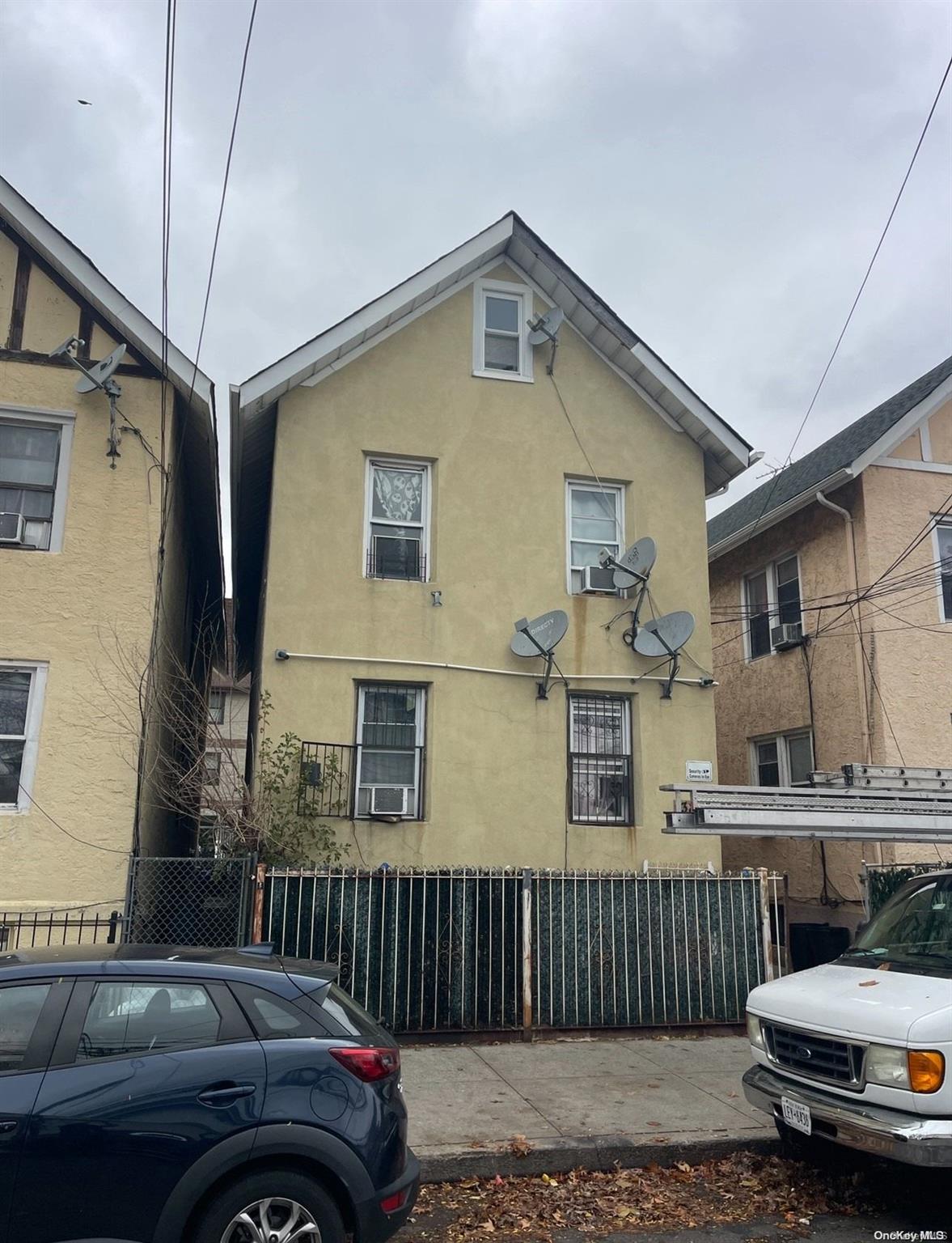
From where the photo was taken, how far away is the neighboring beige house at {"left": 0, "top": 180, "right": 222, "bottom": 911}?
32.1ft

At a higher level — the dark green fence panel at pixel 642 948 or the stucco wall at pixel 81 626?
the stucco wall at pixel 81 626

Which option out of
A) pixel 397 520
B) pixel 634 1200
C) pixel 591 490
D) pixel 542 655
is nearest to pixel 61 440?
pixel 397 520

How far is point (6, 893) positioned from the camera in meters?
9.46

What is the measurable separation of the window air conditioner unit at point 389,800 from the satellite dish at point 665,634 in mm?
3227

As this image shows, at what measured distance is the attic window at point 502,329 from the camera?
12781 mm

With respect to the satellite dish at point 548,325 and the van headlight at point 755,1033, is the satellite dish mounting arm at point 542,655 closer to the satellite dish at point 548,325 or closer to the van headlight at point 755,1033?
the satellite dish at point 548,325

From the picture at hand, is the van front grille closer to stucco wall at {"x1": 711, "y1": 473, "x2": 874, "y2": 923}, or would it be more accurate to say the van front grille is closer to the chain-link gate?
the chain-link gate

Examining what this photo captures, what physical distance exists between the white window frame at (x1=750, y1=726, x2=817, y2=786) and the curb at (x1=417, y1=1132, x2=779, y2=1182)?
8.81 meters

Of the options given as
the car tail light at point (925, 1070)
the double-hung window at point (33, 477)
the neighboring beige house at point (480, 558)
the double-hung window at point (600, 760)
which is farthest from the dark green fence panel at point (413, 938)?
the car tail light at point (925, 1070)

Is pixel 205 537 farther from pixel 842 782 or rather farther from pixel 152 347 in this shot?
pixel 842 782

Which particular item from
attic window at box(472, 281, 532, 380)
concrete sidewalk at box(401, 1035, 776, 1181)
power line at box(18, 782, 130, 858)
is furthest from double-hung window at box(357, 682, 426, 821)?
attic window at box(472, 281, 532, 380)

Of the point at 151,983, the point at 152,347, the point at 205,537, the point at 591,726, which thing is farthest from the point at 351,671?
the point at 151,983

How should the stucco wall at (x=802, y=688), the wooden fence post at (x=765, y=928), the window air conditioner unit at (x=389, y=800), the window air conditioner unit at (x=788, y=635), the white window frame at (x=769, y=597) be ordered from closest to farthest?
the wooden fence post at (x=765, y=928)
the window air conditioner unit at (x=389, y=800)
the stucco wall at (x=802, y=688)
the window air conditioner unit at (x=788, y=635)
the white window frame at (x=769, y=597)

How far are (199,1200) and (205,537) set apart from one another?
12184mm
